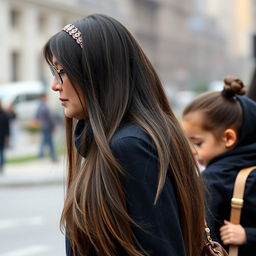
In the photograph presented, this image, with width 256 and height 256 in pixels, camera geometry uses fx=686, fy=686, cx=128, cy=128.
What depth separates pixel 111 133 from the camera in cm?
191

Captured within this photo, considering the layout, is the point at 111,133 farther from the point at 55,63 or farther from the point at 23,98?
the point at 23,98

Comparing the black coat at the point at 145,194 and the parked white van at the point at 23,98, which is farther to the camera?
the parked white van at the point at 23,98

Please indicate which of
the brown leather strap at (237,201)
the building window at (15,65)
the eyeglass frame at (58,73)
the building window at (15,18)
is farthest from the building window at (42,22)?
the eyeglass frame at (58,73)

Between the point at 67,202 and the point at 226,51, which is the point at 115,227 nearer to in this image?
the point at 67,202

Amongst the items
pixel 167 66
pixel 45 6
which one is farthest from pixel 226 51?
pixel 45 6

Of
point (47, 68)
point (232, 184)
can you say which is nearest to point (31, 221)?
point (232, 184)

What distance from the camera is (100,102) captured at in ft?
6.44

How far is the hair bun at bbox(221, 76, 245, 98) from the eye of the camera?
9.65ft

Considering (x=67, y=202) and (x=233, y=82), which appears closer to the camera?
(x=67, y=202)

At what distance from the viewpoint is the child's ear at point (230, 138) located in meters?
2.86

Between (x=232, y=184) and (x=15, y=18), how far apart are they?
49.1m

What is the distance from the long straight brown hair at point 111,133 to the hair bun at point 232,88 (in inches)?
36.1

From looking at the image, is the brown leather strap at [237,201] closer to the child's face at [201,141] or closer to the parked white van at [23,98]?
the child's face at [201,141]

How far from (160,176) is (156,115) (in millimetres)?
215
